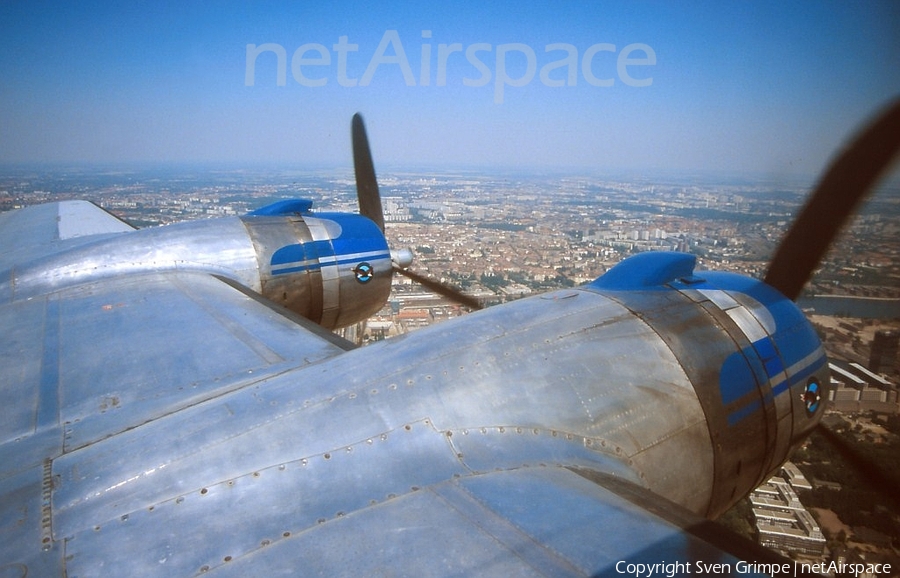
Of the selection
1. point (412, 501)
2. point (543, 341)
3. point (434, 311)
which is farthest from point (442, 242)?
point (412, 501)

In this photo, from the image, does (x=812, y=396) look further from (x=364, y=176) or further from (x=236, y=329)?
(x=364, y=176)

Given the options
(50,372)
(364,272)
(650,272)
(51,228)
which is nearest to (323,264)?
(364,272)

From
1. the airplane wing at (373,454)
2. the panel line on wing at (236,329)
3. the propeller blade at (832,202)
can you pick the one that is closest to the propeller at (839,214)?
the propeller blade at (832,202)

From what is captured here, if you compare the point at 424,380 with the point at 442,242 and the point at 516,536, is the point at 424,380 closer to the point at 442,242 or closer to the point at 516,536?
the point at 516,536

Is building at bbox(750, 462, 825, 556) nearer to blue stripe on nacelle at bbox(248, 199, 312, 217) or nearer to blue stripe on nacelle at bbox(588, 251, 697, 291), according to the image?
blue stripe on nacelle at bbox(588, 251, 697, 291)

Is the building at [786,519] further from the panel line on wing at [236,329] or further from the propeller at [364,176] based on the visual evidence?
the propeller at [364,176]

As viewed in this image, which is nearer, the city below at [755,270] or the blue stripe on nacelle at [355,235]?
the city below at [755,270]

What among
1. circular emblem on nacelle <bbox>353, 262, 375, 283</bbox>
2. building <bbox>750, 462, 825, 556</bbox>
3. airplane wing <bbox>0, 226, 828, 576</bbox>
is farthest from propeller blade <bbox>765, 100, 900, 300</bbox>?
circular emblem on nacelle <bbox>353, 262, 375, 283</bbox>

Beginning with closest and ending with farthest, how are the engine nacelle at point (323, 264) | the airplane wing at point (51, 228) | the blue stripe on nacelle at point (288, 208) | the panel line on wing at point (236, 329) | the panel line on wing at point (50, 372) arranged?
the panel line on wing at point (50, 372) → the panel line on wing at point (236, 329) → the engine nacelle at point (323, 264) → the airplane wing at point (51, 228) → the blue stripe on nacelle at point (288, 208)
